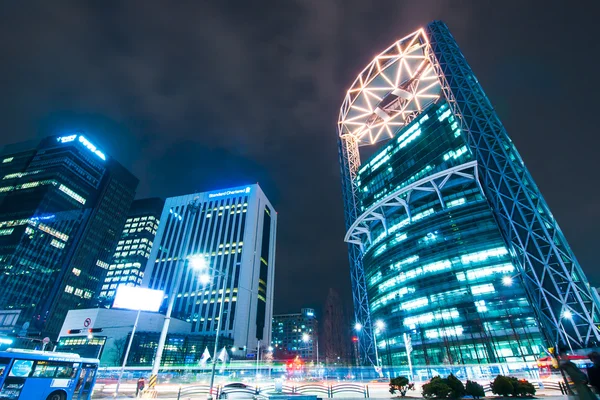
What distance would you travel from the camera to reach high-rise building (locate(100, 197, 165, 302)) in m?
142

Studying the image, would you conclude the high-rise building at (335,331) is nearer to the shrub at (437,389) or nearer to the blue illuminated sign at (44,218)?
the shrub at (437,389)

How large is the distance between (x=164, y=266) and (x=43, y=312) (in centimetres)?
4370

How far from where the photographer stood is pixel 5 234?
10538 centimetres

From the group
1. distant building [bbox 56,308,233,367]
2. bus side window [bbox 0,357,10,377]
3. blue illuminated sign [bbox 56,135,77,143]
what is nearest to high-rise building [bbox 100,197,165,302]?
blue illuminated sign [bbox 56,135,77,143]

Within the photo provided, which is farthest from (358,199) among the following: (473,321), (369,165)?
(473,321)

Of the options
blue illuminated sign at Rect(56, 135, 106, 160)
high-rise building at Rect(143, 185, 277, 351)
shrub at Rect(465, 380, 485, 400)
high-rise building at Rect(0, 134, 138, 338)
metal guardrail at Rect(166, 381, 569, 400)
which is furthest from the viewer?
blue illuminated sign at Rect(56, 135, 106, 160)

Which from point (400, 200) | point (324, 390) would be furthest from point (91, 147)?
point (324, 390)

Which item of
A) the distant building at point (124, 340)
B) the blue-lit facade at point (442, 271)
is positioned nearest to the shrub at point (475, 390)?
the blue-lit facade at point (442, 271)

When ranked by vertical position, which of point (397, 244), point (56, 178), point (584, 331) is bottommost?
point (584, 331)

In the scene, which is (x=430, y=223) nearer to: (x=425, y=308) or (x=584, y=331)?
(x=425, y=308)

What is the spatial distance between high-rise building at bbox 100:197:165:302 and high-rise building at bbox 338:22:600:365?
4696 inches

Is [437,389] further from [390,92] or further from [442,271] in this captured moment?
[390,92]

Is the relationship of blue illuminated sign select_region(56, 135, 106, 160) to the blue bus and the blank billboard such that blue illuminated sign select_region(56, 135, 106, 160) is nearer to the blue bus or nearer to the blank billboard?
the blank billboard

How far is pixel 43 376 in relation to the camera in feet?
52.1
